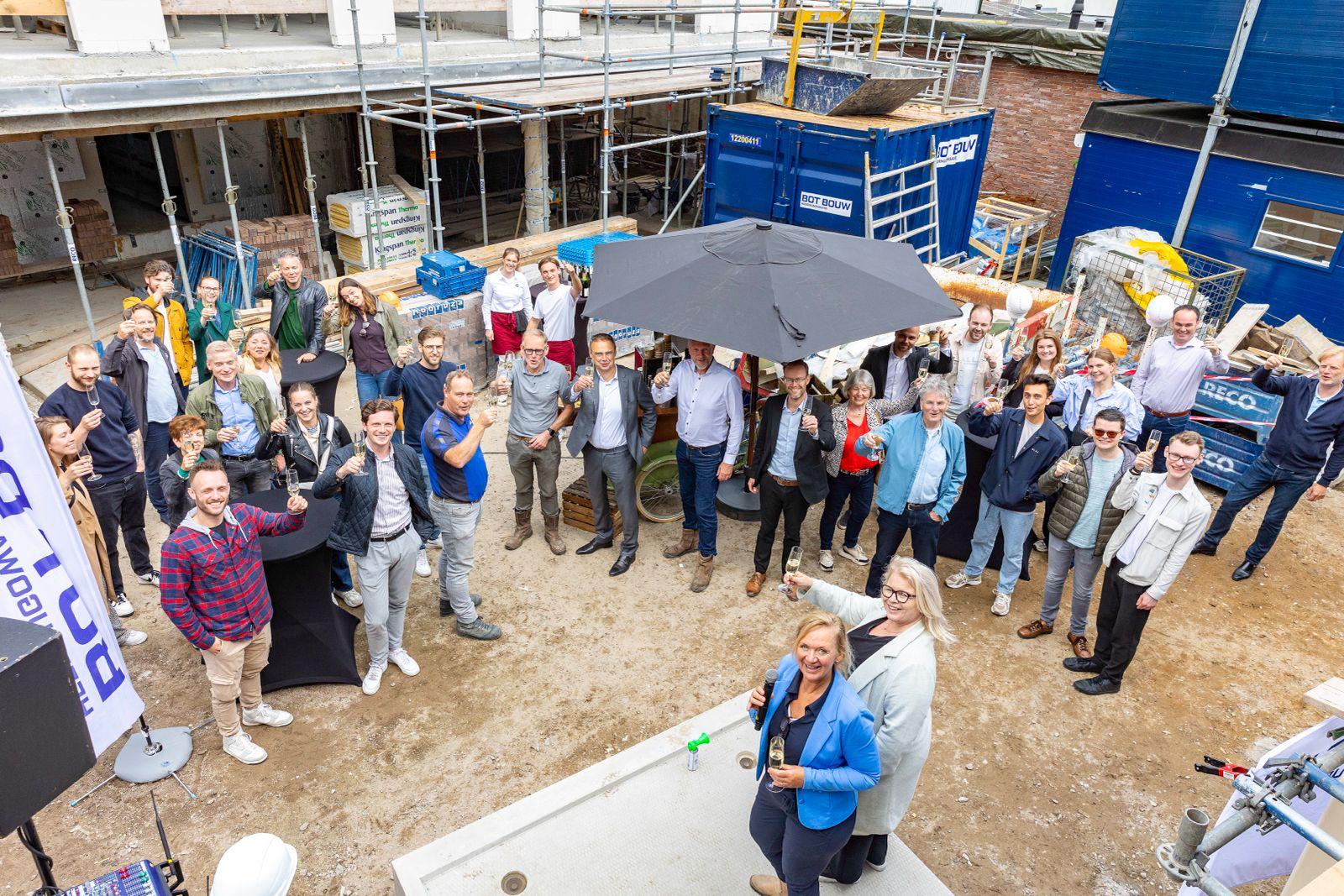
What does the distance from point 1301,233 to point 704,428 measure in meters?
9.31

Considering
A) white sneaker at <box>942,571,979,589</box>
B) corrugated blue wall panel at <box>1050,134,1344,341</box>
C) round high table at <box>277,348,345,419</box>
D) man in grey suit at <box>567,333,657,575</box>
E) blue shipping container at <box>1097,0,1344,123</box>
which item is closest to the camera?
man in grey suit at <box>567,333,657,575</box>

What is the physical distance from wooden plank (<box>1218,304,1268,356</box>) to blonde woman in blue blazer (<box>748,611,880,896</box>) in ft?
25.3

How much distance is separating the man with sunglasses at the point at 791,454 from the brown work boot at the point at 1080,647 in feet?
Answer: 6.67

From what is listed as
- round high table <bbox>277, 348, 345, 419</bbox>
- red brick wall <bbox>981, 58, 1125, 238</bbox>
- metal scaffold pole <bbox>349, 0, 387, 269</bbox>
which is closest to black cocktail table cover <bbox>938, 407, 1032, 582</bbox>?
round high table <bbox>277, 348, 345, 419</bbox>

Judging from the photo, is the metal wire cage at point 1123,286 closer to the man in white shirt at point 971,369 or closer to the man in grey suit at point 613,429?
the man in white shirt at point 971,369

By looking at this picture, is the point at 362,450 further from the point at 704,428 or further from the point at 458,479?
the point at 704,428

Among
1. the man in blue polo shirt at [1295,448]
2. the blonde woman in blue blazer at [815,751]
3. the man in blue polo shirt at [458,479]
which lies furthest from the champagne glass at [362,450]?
the man in blue polo shirt at [1295,448]

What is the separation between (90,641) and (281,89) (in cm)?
790

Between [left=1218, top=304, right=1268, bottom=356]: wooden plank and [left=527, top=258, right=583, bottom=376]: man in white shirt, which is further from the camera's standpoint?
[left=1218, top=304, right=1268, bottom=356]: wooden plank

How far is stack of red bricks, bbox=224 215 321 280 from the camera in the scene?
11.2 meters

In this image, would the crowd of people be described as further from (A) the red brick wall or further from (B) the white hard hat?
(A) the red brick wall

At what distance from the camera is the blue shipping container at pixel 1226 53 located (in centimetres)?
1030

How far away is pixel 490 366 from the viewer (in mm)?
9711

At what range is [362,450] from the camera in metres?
4.80
